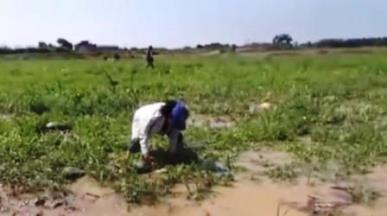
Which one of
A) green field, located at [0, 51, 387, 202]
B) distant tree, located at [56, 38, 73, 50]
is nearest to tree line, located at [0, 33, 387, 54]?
distant tree, located at [56, 38, 73, 50]

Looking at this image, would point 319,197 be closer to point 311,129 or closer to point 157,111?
point 157,111

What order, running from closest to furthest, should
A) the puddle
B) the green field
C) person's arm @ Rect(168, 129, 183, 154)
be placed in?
the green field → person's arm @ Rect(168, 129, 183, 154) → the puddle

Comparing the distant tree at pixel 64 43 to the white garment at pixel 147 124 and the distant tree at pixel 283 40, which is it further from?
the white garment at pixel 147 124

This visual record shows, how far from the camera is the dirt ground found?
718 centimetres

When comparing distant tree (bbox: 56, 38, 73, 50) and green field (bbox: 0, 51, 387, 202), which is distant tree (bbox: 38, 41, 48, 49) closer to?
distant tree (bbox: 56, 38, 73, 50)

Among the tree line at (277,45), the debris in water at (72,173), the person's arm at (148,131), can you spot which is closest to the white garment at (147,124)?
the person's arm at (148,131)

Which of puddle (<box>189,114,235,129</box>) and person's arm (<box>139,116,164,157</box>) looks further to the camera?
puddle (<box>189,114,235,129</box>)

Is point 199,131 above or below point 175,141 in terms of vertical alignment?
below

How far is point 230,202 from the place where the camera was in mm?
7414

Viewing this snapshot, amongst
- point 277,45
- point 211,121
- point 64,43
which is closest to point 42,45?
point 64,43

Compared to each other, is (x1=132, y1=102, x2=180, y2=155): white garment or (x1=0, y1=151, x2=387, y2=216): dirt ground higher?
(x1=132, y1=102, x2=180, y2=155): white garment

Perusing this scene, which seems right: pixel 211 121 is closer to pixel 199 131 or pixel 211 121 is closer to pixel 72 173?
pixel 199 131

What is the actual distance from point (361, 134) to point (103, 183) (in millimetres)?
4276

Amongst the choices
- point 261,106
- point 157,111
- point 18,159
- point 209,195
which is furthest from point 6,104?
point 209,195
